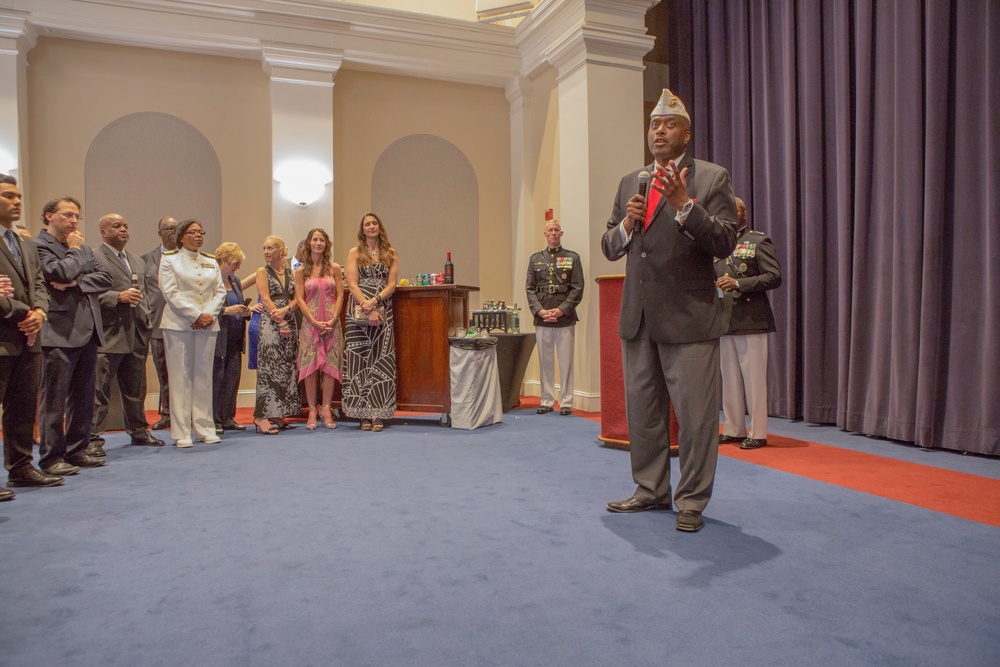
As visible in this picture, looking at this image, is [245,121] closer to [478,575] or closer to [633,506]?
[633,506]

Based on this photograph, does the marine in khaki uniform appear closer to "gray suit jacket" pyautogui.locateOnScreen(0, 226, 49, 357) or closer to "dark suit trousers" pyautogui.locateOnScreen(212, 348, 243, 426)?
"dark suit trousers" pyautogui.locateOnScreen(212, 348, 243, 426)

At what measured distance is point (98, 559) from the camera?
2.35m

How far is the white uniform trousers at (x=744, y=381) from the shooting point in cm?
437

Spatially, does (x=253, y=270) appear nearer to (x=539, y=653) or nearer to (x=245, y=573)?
(x=245, y=573)

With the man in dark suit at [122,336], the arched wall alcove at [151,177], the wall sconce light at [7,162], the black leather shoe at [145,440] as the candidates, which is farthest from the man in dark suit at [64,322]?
the arched wall alcove at [151,177]

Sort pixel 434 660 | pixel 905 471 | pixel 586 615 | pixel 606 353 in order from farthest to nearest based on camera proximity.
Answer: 1. pixel 606 353
2. pixel 905 471
3. pixel 586 615
4. pixel 434 660

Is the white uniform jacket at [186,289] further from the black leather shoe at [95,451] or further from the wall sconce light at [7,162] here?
the wall sconce light at [7,162]

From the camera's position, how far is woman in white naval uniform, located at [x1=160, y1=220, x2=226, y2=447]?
14.6 feet

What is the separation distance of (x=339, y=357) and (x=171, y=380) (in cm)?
118

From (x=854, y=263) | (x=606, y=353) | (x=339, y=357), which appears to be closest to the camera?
(x=606, y=353)

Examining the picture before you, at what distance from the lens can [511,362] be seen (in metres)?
6.24

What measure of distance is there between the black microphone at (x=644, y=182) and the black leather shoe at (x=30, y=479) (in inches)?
123

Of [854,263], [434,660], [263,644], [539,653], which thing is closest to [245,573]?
[263,644]

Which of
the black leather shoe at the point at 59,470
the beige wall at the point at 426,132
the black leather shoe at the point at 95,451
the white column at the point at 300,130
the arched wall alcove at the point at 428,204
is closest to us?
the black leather shoe at the point at 59,470
